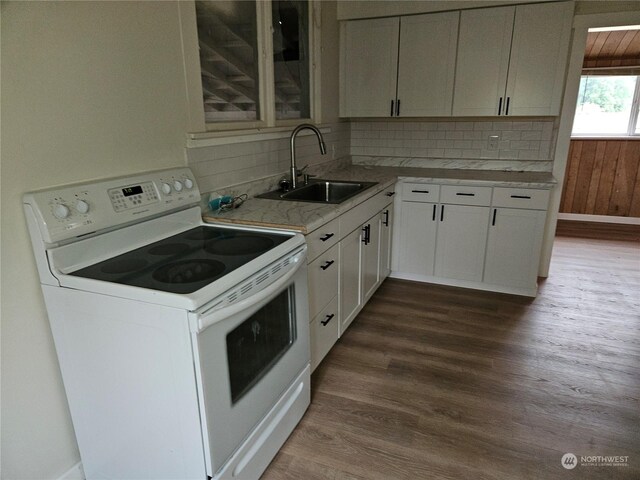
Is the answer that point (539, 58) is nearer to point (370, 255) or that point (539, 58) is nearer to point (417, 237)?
point (417, 237)

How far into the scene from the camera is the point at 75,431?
1.54 metres

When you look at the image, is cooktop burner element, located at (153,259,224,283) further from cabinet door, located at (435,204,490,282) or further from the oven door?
cabinet door, located at (435,204,490,282)

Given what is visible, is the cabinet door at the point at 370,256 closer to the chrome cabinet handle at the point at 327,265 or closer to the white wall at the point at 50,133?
the chrome cabinet handle at the point at 327,265

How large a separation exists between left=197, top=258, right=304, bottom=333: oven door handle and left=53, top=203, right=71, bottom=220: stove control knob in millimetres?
614

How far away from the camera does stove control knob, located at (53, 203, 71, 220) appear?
1.34m

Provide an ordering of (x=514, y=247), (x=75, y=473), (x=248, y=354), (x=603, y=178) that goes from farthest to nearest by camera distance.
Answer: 1. (x=603, y=178)
2. (x=514, y=247)
3. (x=75, y=473)
4. (x=248, y=354)

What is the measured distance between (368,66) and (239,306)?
282 cm

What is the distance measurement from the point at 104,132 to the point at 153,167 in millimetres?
268

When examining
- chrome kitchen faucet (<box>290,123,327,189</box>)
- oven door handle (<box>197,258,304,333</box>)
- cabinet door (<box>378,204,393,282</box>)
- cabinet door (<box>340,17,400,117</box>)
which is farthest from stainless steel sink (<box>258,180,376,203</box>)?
oven door handle (<box>197,258,304,333</box>)

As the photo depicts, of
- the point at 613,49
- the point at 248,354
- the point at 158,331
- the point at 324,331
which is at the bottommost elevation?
the point at 324,331

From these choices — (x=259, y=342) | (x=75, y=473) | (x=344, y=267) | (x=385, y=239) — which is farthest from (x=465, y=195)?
(x=75, y=473)

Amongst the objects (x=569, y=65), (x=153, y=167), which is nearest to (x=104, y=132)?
(x=153, y=167)

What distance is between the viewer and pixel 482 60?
10.3 feet

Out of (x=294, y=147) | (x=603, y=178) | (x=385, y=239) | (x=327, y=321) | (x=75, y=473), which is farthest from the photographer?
(x=603, y=178)
